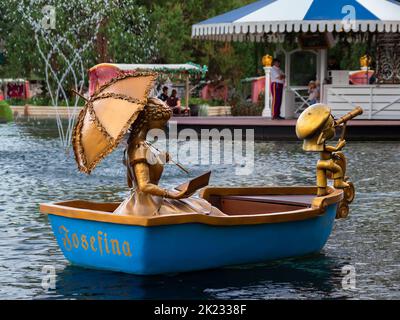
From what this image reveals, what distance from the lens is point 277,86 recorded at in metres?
28.9

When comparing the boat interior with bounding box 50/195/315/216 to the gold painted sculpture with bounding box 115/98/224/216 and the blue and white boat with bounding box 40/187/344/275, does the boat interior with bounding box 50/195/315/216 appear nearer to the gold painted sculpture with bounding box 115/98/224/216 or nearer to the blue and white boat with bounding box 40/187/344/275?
the blue and white boat with bounding box 40/187/344/275

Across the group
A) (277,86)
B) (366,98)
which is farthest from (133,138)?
(277,86)

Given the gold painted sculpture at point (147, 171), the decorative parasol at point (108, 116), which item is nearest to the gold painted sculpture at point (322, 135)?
the gold painted sculpture at point (147, 171)

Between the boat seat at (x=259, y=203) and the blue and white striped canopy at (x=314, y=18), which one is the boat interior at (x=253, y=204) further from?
the blue and white striped canopy at (x=314, y=18)

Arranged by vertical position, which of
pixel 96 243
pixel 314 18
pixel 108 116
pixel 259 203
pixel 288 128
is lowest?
pixel 288 128

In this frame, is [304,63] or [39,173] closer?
[39,173]

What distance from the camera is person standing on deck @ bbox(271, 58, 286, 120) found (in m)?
29.0

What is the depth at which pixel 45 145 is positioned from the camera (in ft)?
82.3

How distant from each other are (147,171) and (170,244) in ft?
2.04

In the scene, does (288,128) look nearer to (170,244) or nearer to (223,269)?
(223,269)

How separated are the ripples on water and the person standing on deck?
32.7 ft
